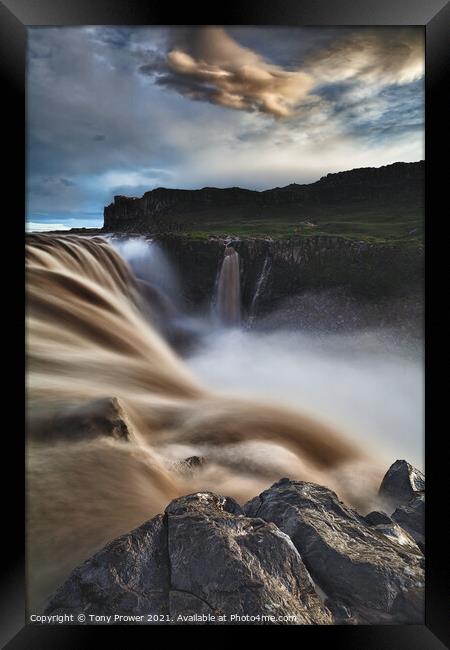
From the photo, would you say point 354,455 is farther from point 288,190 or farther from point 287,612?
point 288,190

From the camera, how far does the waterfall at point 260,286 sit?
270cm

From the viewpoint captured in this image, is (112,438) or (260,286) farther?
(260,286)

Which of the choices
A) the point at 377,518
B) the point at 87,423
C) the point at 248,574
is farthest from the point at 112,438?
the point at 377,518

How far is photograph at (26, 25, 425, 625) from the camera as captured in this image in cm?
239

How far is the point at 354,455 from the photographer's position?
8.41 ft

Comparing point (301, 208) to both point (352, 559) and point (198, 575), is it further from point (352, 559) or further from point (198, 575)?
point (198, 575)

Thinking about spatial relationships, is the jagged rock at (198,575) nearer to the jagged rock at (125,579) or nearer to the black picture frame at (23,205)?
the jagged rock at (125,579)

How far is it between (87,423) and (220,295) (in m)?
1.19

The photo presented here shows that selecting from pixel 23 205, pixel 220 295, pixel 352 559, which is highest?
pixel 23 205

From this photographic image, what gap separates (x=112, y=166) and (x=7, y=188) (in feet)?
2.17

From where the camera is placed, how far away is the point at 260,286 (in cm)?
272

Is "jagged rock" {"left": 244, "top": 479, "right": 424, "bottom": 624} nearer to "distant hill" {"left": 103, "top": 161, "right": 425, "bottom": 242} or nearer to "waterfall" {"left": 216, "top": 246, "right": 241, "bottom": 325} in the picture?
A: "waterfall" {"left": 216, "top": 246, "right": 241, "bottom": 325}

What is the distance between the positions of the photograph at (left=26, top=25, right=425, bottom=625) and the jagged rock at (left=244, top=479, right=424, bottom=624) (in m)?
0.02

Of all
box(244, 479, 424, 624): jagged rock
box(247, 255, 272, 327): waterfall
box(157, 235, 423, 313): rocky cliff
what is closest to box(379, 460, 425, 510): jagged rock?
box(244, 479, 424, 624): jagged rock
